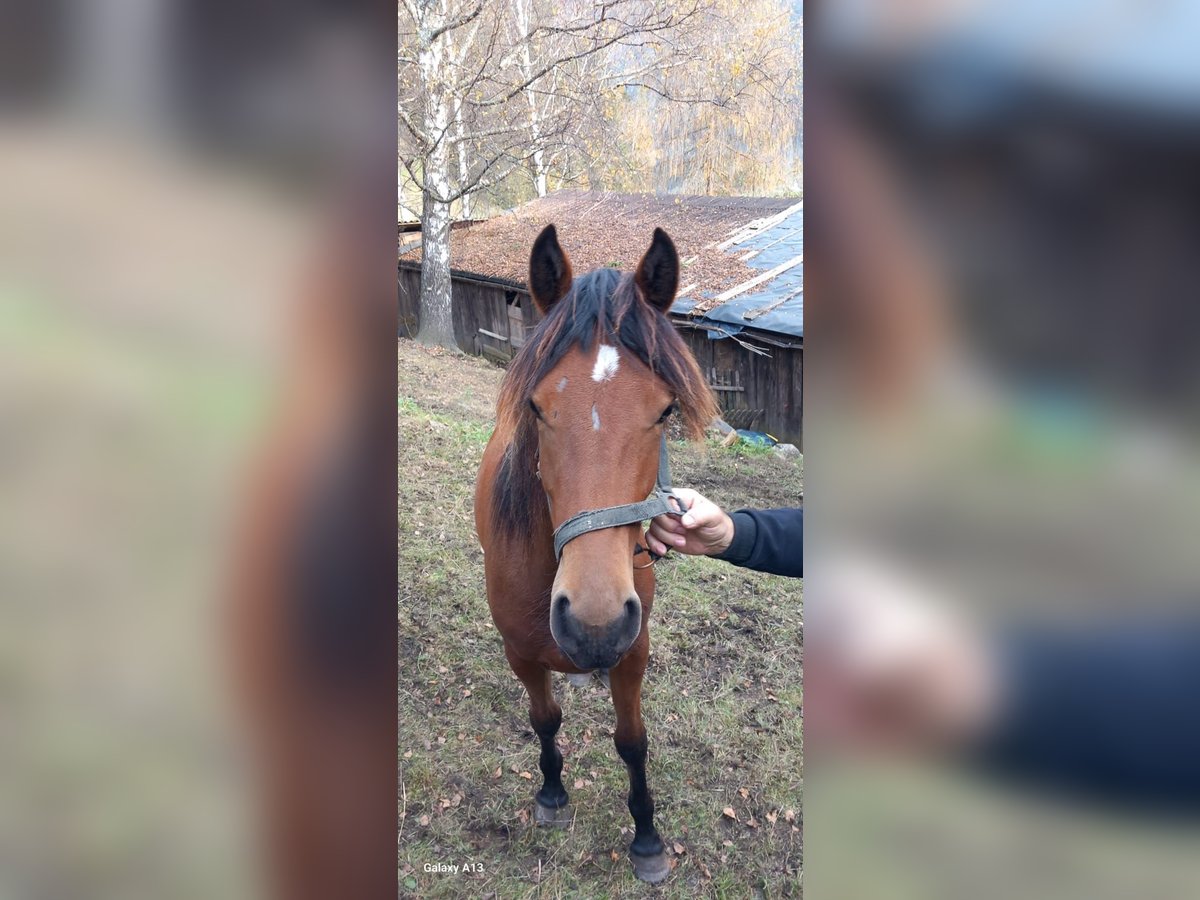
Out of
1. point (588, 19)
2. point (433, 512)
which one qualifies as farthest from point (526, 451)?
point (588, 19)

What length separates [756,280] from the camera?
1.39 metres

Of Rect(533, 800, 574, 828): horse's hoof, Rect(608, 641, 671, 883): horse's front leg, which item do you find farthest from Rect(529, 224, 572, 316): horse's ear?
Rect(533, 800, 574, 828): horse's hoof

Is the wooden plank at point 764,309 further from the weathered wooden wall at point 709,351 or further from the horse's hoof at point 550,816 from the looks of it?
the horse's hoof at point 550,816

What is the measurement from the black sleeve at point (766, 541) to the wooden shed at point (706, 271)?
0.18 meters

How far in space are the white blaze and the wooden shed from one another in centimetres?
21

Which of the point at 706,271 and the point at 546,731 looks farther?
the point at 546,731

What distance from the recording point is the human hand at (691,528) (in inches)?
53.6
